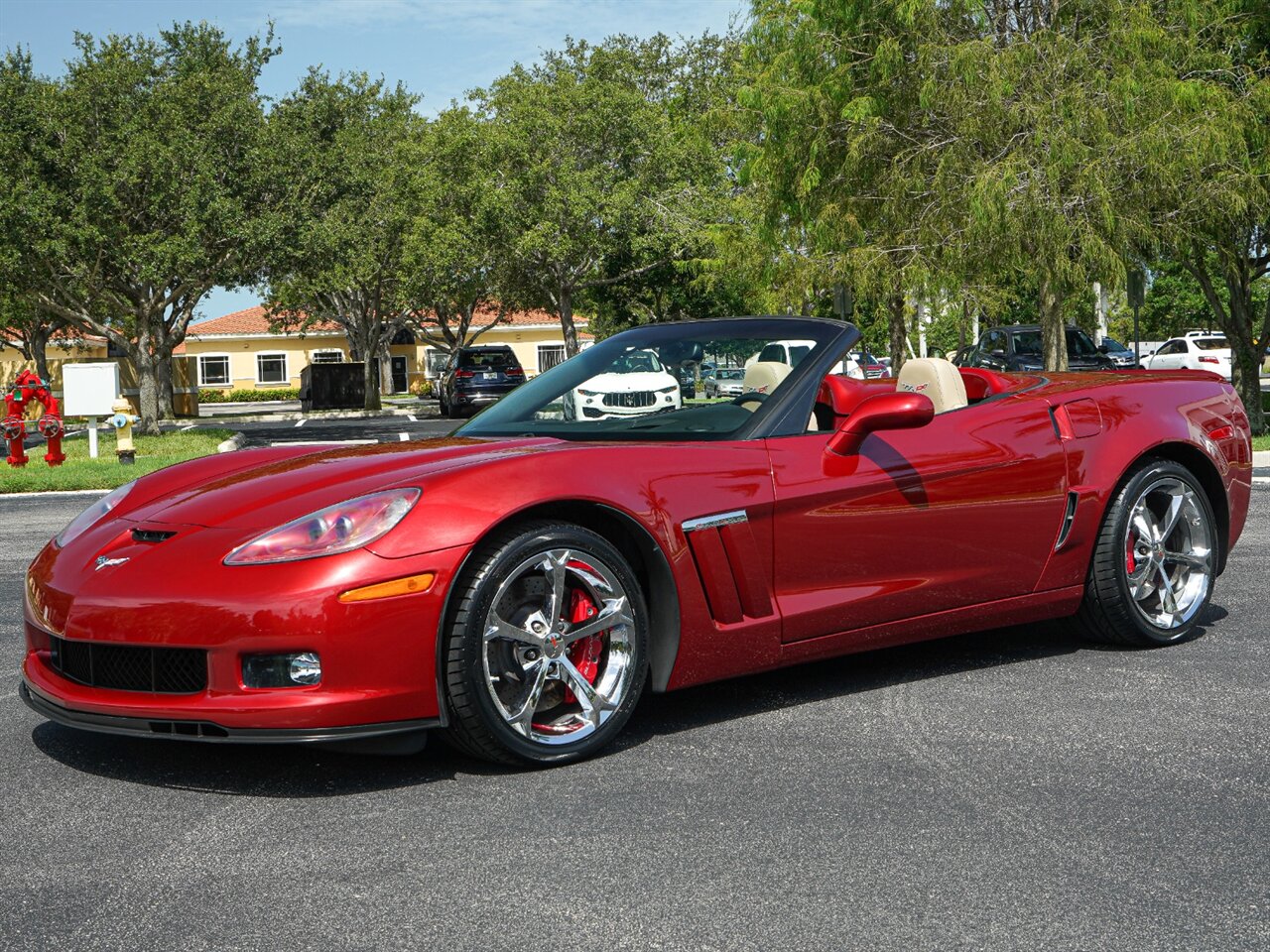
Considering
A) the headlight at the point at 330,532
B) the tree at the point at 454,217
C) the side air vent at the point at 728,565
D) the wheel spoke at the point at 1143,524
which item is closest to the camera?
the headlight at the point at 330,532

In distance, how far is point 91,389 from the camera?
18984 mm

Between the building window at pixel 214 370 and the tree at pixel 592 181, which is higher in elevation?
the tree at pixel 592 181

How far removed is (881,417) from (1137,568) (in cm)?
161

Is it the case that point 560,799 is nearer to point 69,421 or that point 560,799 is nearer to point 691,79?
point 69,421

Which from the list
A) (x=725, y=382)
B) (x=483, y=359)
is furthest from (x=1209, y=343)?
(x=725, y=382)

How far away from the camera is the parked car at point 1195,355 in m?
37.3

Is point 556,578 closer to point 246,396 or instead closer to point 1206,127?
point 1206,127

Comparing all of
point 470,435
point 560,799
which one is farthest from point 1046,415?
point 560,799

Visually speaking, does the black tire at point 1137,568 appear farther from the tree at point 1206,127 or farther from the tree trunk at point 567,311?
the tree trunk at point 567,311

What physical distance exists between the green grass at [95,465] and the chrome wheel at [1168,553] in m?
7.48

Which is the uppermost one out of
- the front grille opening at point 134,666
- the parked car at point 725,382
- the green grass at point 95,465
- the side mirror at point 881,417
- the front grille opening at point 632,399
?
the parked car at point 725,382

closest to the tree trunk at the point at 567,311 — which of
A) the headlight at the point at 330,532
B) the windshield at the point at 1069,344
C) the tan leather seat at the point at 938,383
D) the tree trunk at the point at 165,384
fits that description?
the tree trunk at the point at 165,384

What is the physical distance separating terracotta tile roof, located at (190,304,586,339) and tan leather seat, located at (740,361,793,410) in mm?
71131

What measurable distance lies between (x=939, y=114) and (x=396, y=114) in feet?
108
